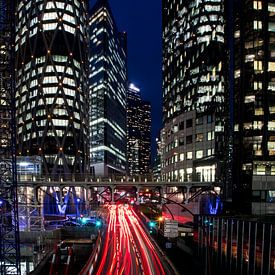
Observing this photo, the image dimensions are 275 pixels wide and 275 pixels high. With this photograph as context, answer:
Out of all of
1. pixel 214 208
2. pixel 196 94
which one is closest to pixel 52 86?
pixel 196 94

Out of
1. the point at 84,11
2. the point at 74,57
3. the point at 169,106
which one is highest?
the point at 84,11

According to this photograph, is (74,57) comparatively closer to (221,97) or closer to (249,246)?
(221,97)

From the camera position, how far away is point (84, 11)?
7190 inches

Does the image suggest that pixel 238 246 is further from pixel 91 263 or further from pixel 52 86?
pixel 52 86

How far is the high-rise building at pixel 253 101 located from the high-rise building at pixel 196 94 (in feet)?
44.6

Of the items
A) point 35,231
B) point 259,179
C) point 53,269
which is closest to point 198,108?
point 259,179

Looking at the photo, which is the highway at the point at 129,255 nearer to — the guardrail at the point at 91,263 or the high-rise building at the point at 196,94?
the guardrail at the point at 91,263

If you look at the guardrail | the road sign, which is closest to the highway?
the guardrail

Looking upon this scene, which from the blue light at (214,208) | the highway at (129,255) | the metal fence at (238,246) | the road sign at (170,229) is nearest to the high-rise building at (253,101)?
the blue light at (214,208)

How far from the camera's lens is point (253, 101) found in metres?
76.5

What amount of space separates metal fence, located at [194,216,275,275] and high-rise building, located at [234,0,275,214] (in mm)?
26334

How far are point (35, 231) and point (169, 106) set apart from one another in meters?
63.3

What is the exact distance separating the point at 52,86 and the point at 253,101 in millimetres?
104592

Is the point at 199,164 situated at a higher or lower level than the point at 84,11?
lower
